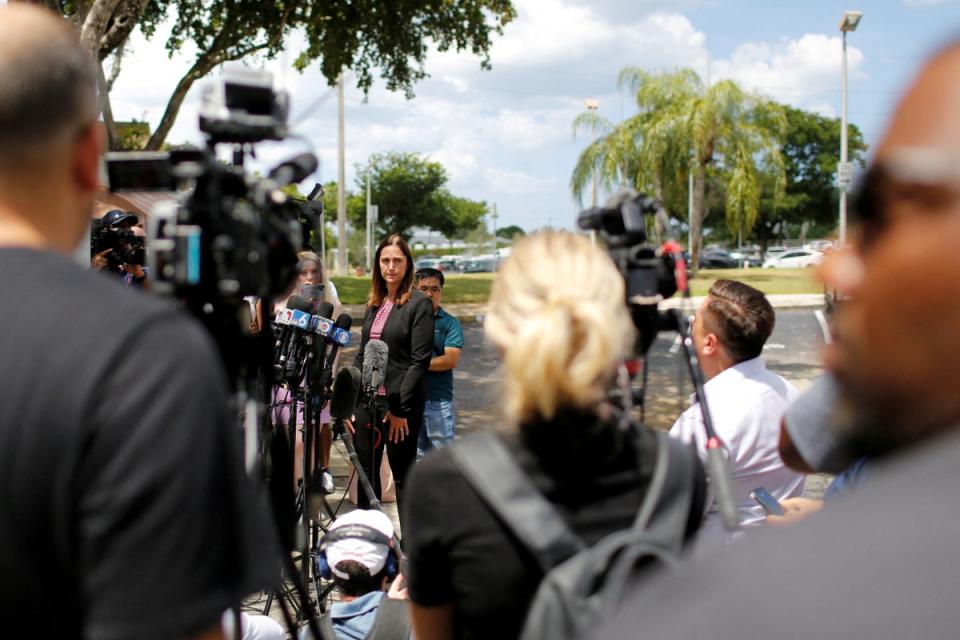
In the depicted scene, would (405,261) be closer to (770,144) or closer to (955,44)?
(955,44)

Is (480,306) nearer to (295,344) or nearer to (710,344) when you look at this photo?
(295,344)

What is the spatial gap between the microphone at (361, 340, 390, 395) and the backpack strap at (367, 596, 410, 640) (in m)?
2.30

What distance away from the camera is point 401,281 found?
217 inches

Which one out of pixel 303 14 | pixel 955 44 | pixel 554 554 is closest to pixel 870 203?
pixel 955 44

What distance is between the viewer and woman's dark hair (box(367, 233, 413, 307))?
551 centimetres

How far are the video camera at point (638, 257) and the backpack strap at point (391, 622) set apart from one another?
146 cm

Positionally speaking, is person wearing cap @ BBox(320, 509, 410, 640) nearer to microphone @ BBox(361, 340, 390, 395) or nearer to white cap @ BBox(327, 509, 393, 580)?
white cap @ BBox(327, 509, 393, 580)

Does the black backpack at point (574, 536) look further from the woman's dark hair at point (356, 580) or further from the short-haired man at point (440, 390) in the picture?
the short-haired man at point (440, 390)

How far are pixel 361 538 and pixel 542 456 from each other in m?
1.73

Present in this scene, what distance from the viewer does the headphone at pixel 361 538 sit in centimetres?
320

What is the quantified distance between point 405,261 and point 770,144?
25.6 metres

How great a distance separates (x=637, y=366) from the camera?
1859 mm

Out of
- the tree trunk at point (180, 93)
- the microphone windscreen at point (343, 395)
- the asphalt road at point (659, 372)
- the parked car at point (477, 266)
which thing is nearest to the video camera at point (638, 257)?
the microphone windscreen at point (343, 395)

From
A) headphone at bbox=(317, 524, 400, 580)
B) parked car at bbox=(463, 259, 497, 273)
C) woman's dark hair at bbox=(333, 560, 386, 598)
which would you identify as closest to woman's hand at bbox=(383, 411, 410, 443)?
headphone at bbox=(317, 524, 400, 580)
